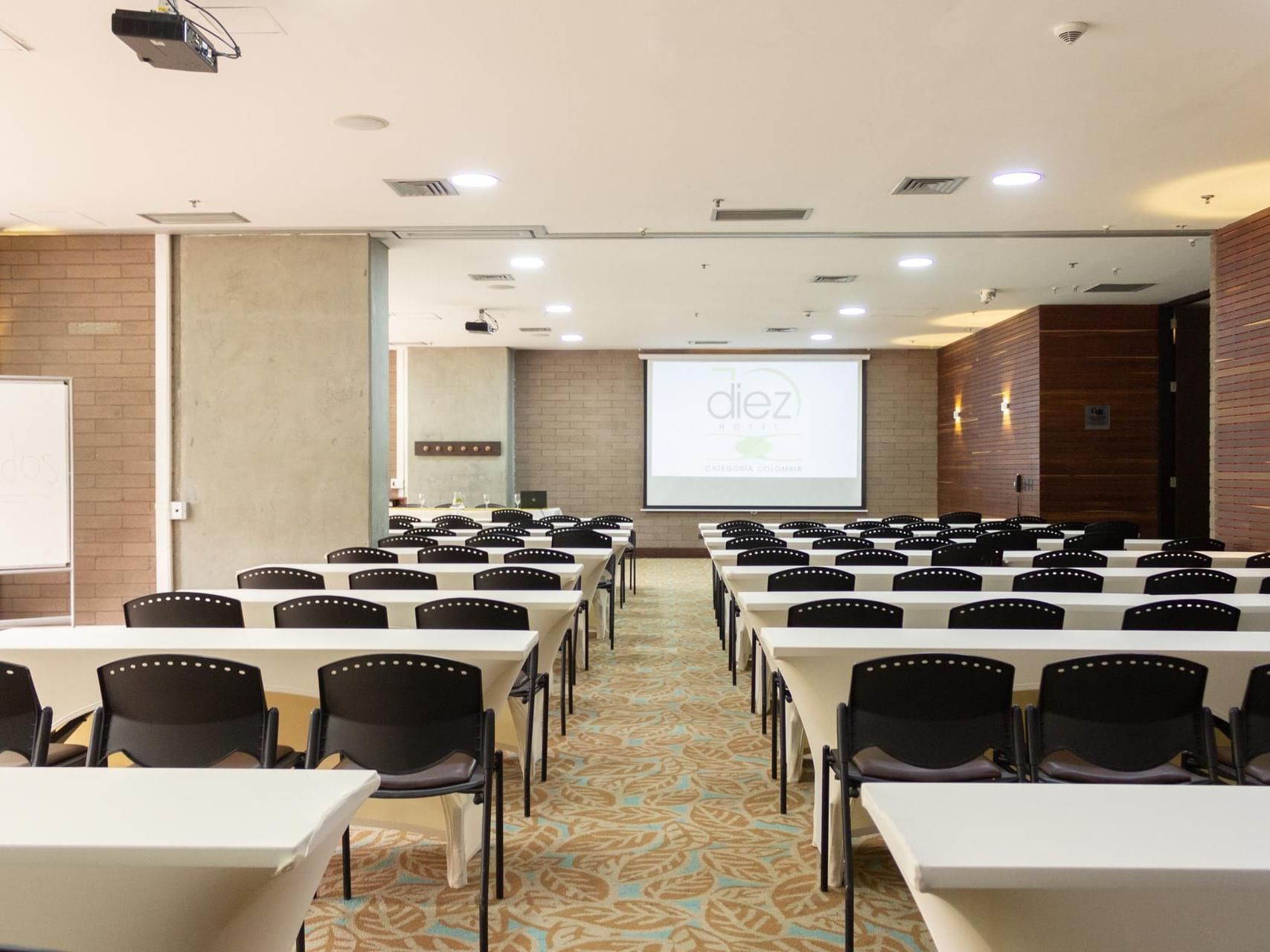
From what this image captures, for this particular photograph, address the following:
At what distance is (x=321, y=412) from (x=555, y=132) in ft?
12.0

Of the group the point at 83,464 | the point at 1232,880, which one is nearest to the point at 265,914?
the point at 1232,880

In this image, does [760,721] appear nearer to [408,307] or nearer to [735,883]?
[735,883]

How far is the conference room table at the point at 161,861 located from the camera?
1468 millimetres

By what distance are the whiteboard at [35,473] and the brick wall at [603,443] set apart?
894 centimetres

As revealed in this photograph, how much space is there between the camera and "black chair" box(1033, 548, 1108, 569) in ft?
20.8

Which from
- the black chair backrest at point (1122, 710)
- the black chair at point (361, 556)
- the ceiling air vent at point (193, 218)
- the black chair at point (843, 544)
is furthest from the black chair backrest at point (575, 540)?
the black chair backrest at point (1122, 710)

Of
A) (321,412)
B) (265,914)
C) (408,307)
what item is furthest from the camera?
(408,307)

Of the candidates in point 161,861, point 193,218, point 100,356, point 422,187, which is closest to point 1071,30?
point 422,187

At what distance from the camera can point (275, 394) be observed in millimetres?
8195

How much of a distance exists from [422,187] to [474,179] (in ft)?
1.47

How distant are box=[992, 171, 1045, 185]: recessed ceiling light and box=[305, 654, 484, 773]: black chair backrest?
5314 millimetres

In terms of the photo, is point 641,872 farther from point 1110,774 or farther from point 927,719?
point 1110,774

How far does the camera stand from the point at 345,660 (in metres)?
2.92

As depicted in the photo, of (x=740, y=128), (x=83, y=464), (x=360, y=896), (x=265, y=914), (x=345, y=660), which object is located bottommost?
(x=360, y=896)
